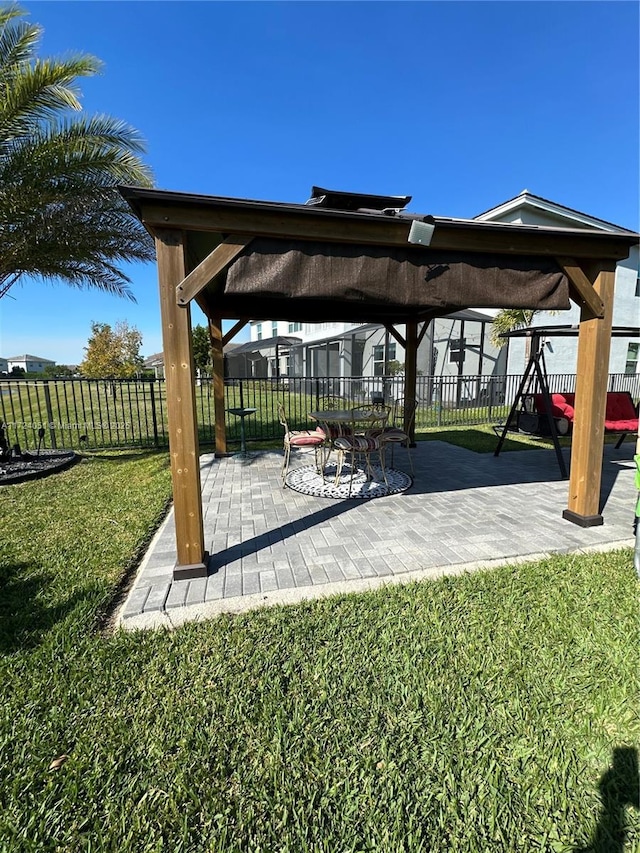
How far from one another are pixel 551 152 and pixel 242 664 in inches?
499

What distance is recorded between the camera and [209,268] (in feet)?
9.24

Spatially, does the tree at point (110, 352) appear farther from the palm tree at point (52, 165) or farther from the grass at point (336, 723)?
the grass at point (336, 723)

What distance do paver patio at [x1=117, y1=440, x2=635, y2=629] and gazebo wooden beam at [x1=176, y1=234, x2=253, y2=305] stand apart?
7.10 feet

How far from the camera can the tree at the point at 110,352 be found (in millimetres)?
23688

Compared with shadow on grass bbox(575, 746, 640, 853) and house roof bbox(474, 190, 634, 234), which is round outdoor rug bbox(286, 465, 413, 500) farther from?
house roof bbox(474, 190, 634, 234)

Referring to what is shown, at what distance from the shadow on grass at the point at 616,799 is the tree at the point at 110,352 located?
25.7 m

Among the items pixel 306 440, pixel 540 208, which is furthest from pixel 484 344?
pixel 306 440

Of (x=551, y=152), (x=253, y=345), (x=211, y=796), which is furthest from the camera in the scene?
(x=253, y=345)

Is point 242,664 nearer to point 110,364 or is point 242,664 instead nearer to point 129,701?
point 129,701

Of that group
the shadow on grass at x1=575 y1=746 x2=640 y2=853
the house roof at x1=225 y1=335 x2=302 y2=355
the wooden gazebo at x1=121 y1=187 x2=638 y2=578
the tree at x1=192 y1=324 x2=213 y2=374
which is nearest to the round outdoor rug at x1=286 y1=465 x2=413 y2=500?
the wooden gazebo at x1=121 y1=187 x2=638 y2=578

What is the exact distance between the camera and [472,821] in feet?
4.62

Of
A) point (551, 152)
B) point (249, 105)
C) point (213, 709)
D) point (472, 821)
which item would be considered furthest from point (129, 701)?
point (551, 152)

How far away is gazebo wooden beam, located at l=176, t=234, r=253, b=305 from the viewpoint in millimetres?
2779

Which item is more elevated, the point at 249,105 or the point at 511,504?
the point at 249,105
